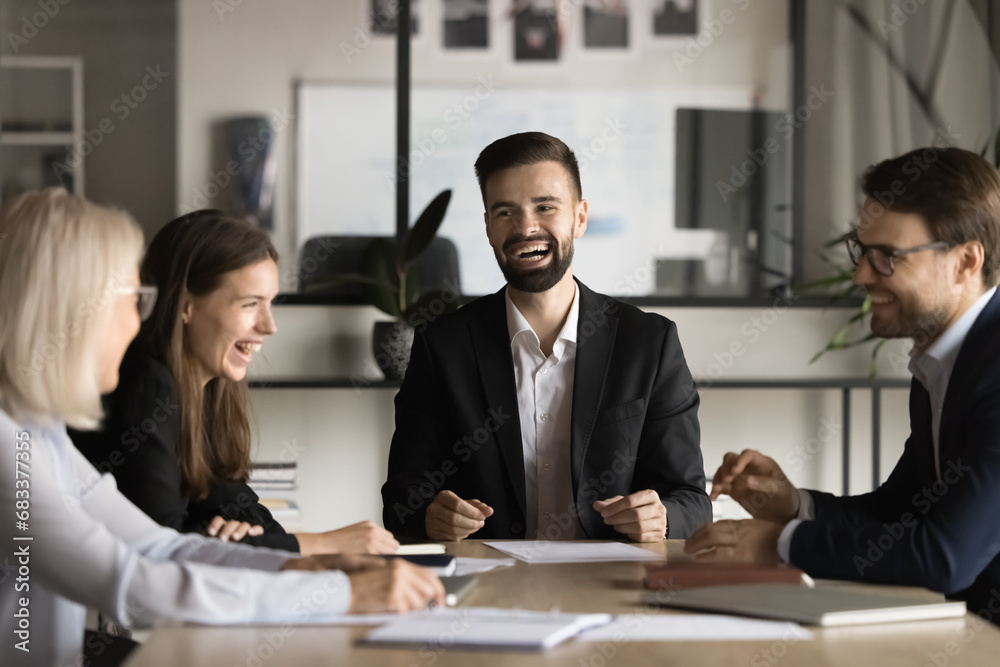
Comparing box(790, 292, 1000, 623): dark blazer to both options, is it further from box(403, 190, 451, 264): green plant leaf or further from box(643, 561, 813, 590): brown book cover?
box(403, 190, 451, 264): green plant leaf

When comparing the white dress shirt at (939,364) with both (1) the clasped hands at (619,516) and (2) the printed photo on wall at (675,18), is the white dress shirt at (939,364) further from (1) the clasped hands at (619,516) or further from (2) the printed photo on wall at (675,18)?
(2) the printed photo on wall at (675,18)

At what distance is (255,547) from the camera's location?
1623mm

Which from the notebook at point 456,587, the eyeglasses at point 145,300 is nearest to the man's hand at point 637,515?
the notebook at point 456,587

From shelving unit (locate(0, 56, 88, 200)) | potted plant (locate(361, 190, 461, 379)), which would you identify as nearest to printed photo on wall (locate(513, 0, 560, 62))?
potted plant (locate(361, 190, 461, 379))

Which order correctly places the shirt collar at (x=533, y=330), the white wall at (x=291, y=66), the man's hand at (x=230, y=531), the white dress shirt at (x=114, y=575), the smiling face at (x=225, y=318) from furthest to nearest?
the white wall at (x=291, y=66)
the shirt collar at (x=533, y=330)
the smiling face at (x=225, y=318)
the man's hand at (x=230, y=531)
the white dress shirt at (x=114, y=575)

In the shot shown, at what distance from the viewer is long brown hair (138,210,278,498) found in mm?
1883

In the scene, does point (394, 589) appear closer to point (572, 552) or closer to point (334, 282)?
point (572, 552)

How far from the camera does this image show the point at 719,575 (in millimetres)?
1457

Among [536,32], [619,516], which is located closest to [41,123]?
[536,32]

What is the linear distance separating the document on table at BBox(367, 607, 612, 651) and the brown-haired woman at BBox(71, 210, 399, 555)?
1.42ft

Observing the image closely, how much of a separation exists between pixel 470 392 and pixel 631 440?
1.24ft

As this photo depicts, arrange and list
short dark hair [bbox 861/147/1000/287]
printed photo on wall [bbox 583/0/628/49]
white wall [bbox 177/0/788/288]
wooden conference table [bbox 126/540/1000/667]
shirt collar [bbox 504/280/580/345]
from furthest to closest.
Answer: printed photo on wall [bbox 583/0/628/49] → white wall [bbox 177/0/788/288] → shirt collar [bbox 504/280/580/345] → short dark hair [bbox 861/147/1000/287] → wooden conference table [bbox 126/540/1000/667]

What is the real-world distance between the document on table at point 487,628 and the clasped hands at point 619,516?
58cm

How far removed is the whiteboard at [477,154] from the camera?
361 centimetres
